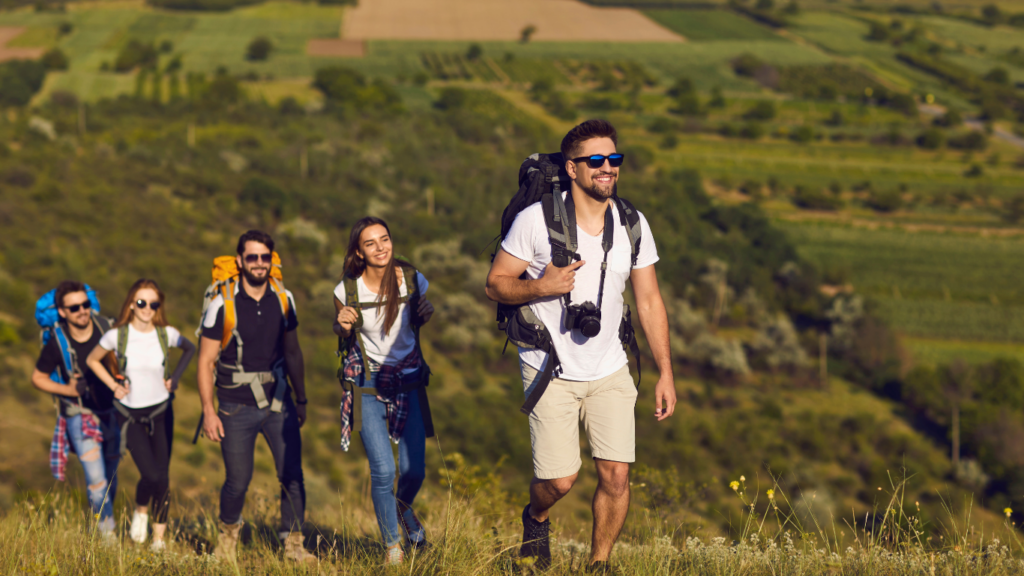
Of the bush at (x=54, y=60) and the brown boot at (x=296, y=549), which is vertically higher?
the bush at (x=54, y=60)

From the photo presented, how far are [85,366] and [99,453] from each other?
635 millimetres

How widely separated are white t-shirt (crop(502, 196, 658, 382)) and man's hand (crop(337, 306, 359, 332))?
3.34 ft

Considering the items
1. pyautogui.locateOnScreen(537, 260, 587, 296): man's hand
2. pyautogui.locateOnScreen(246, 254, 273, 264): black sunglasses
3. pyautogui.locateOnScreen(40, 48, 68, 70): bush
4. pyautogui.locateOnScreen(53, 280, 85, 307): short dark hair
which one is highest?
pyautogui.locateOnScreen(40, 48, 68, 70): bush

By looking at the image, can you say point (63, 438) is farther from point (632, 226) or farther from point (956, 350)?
point (956, 350)

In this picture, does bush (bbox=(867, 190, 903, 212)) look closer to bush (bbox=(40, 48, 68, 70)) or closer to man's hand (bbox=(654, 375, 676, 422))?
man's hand (bbox=(654, 375, 676, 422))

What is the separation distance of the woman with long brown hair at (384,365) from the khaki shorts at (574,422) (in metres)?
0.85

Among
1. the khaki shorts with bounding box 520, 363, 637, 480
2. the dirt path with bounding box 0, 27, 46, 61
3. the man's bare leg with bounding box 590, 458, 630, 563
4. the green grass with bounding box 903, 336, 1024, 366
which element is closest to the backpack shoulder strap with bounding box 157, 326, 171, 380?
the khaki shorts with bounding box 520, 363, 637, 480

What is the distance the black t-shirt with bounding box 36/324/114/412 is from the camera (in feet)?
17.6

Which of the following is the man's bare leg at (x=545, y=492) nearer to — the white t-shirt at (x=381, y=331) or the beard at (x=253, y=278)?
the white t-shirt at (x=381, y=331)

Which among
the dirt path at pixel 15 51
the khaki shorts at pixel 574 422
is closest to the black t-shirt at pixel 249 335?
the khaki shorts at pixel 574 422

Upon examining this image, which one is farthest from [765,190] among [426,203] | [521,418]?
[521,418]

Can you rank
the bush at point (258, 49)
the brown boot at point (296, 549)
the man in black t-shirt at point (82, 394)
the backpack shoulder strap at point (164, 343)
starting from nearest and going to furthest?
the brown boot at point (296, 549)
the backpack shoulder strap at point (164, 343)
the man in black t-shirt at point (82, 394)
the bush at point (258, 49)

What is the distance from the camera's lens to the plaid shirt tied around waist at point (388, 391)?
14.6 ft

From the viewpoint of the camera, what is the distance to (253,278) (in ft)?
15.2
